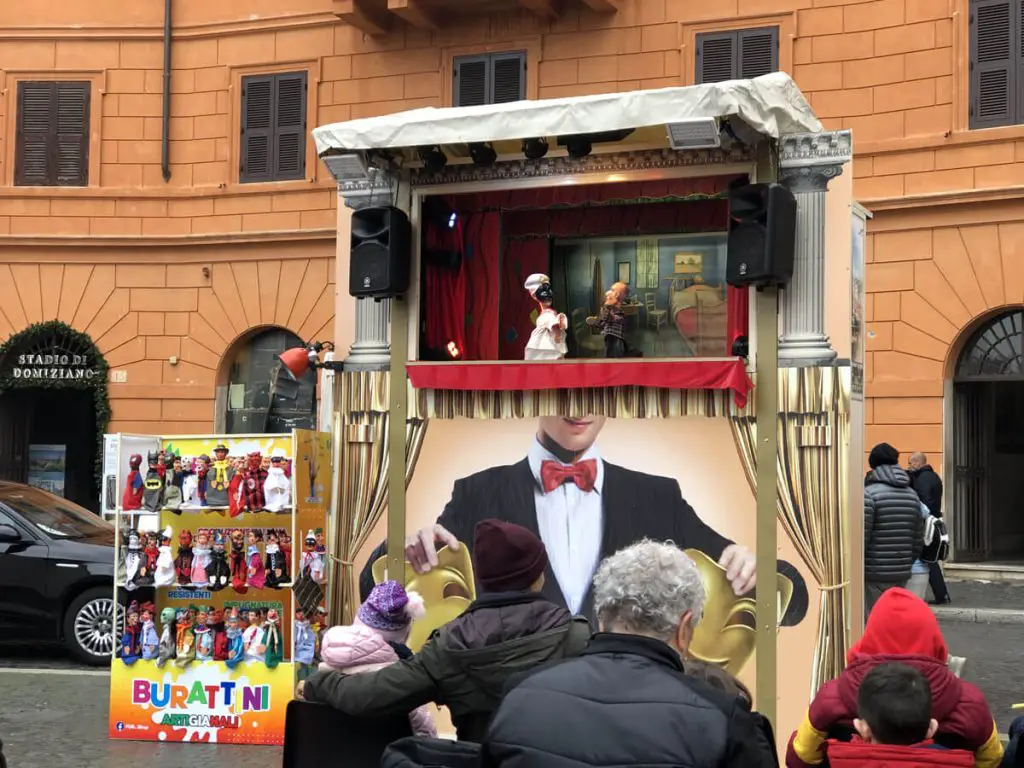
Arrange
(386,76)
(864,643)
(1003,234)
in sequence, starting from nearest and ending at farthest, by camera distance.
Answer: (864,643) < (1003,234) < (386,76)

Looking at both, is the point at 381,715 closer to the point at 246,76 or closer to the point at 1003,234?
the point at 1003,234

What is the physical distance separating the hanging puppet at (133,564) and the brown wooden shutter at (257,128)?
13.1 metres

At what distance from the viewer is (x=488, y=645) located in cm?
399

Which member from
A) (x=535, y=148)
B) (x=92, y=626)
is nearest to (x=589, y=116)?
(x=535, y=148)

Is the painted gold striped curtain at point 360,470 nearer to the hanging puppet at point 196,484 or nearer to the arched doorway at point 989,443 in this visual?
the hanging puppet at point 196,484

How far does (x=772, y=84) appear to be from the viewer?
7.19m

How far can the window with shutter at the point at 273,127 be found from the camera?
67.3ft

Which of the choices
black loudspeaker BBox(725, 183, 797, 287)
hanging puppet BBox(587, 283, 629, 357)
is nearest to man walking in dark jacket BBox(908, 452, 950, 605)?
hanging puppet BBox(587, 283, 629, 357)

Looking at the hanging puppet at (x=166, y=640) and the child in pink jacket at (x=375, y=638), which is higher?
the child in pink jacket at (x=375, y=638)

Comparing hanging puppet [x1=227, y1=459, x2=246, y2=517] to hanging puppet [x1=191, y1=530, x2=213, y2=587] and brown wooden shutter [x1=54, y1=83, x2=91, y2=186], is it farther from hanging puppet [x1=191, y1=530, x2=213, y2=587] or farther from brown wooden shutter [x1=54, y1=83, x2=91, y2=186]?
brown wooden shutter [x1=54, y1=83, x2=91, y2=186]

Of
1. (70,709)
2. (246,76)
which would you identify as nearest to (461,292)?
(70,709)

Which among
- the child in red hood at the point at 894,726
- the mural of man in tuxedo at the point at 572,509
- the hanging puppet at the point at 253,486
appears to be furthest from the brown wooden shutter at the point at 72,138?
the child in red hood at the point at 894,726

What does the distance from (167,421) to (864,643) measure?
18.0 metres

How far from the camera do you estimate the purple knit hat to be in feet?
15.4
